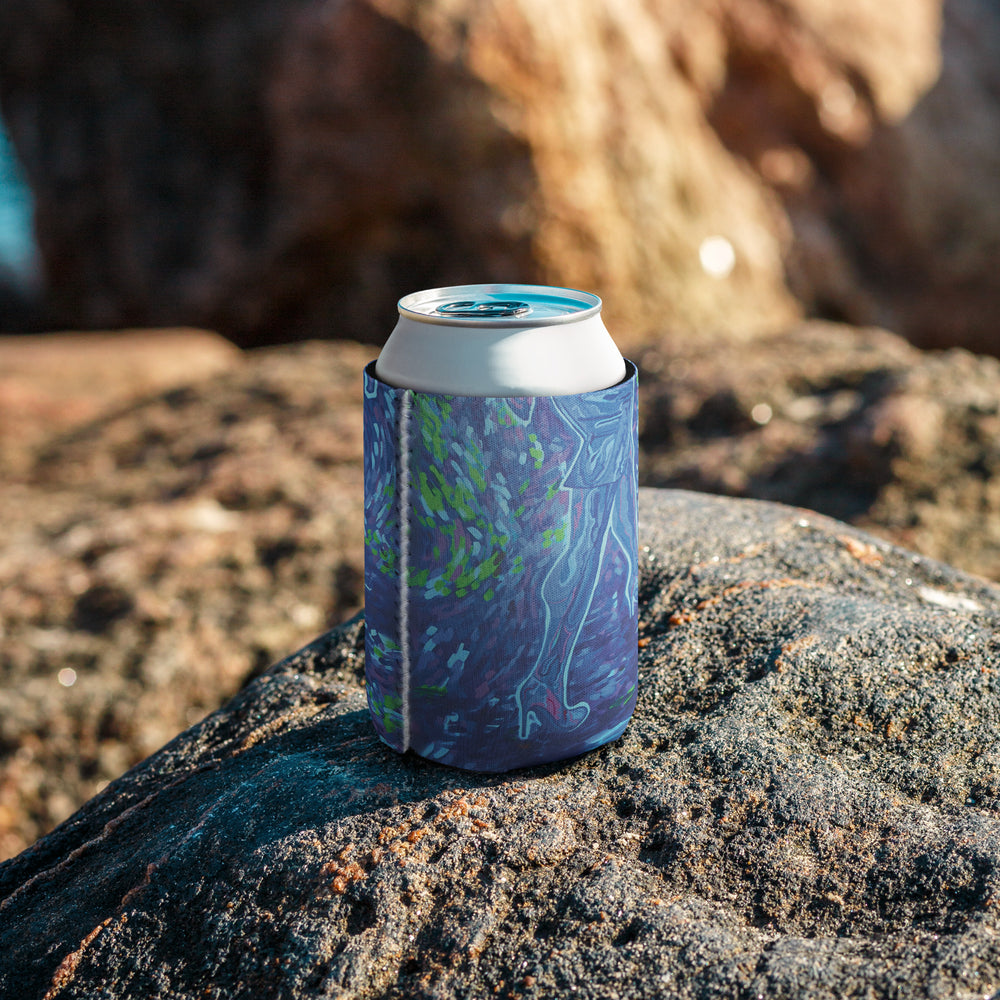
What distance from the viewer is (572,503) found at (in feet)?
4.54

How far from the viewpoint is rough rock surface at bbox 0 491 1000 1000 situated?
115 cm

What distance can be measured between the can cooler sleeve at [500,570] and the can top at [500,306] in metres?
0.10

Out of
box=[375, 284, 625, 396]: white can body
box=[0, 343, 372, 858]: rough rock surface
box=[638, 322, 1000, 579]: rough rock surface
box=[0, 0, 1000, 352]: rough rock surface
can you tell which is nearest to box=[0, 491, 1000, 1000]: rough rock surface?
box=[375, 284, 625, 396]: white can body

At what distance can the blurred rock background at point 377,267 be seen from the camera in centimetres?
277

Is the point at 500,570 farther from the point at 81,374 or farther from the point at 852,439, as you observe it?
the point at 81,374

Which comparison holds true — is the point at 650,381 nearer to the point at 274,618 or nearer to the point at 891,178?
the point at 274,618

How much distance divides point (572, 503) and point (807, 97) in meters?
5.31

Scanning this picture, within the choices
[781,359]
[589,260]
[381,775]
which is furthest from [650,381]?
[381,775]

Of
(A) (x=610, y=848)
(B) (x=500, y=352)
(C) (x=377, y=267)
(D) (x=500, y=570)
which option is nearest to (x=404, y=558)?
(D) (x=500, y=570)

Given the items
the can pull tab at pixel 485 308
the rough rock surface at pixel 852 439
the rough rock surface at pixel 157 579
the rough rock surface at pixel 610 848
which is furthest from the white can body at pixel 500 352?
the rough rock surface at pixel 852 439

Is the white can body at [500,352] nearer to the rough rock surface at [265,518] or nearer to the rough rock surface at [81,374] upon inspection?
the rough rock surface at [265,518]

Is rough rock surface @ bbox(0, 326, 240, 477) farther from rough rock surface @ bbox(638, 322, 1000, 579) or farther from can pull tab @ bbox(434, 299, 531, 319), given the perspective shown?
can pull tab @ bbox(434, 299, 531, 319)

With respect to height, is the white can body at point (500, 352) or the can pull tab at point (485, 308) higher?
the can pull tab at point (485, 308)

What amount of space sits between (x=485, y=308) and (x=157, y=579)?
1.73 metres
